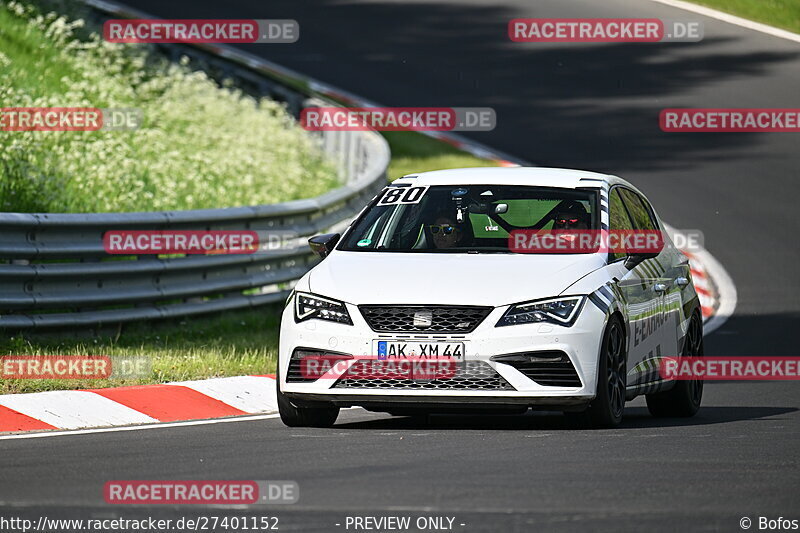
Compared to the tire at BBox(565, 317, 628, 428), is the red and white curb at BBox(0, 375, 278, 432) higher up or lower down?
lower down

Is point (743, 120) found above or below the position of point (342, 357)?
above

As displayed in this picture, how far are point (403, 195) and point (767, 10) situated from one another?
78.8 ft

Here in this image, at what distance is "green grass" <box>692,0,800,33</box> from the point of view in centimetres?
3341

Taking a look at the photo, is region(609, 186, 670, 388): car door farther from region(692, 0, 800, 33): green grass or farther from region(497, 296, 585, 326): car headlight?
region(692, 0, 800, 33): green grass

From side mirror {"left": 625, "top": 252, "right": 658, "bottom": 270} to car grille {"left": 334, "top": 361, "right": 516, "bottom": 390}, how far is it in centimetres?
146

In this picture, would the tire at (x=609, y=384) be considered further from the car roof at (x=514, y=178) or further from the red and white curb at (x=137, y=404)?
the red and white curb at (x=137, y=404)

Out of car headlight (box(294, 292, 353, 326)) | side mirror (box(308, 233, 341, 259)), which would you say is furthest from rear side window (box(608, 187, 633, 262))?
car headlight (box(294, 292, 353, 326))

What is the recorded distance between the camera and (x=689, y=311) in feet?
41.1

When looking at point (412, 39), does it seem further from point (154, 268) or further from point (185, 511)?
point (185, 511)

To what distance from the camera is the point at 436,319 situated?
33.0 ft

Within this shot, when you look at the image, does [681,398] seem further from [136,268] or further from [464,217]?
[136,268]

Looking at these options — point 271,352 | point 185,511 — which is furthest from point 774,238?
point 185,511

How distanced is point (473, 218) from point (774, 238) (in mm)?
12340

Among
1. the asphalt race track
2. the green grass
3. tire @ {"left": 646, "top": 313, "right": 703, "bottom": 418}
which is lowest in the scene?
tire @ {"left": 646, "top": 313, "right": 703, "bottom": 418}
